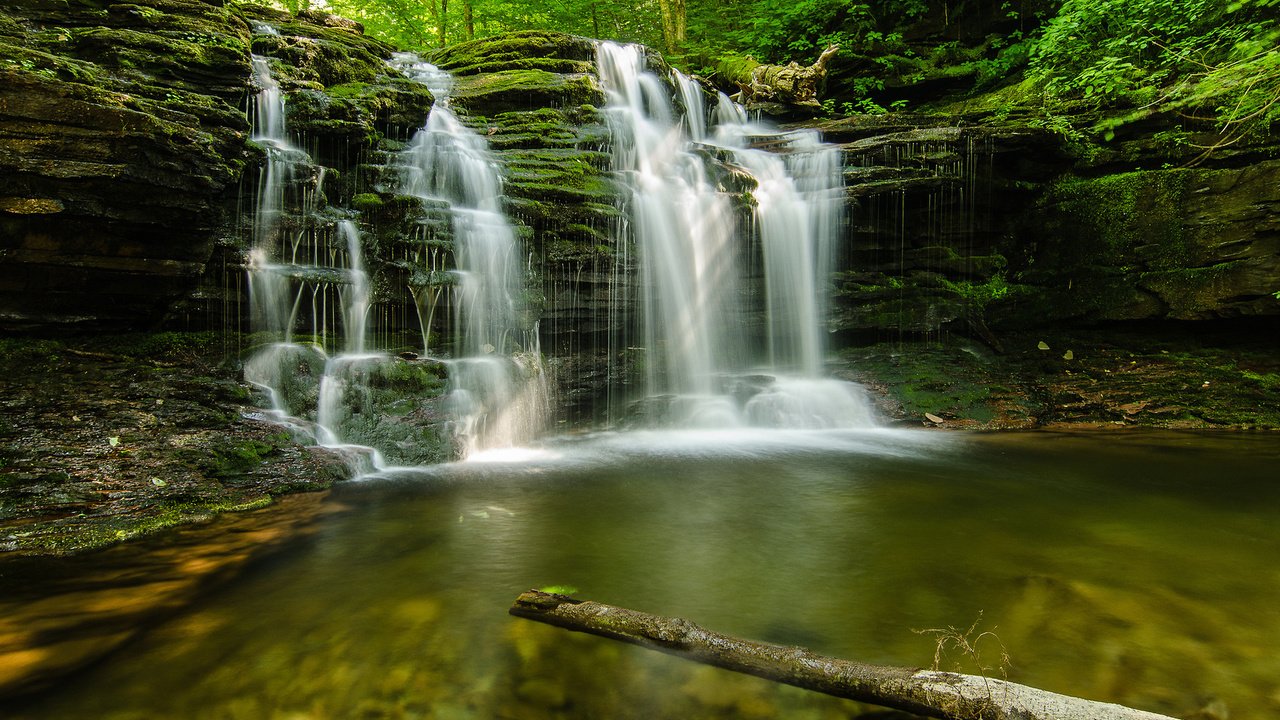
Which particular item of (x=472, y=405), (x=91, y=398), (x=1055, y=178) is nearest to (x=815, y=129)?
(x=1055, y=178)

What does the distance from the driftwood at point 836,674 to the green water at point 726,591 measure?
0.38ft

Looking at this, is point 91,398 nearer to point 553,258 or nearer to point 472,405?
point 472,405

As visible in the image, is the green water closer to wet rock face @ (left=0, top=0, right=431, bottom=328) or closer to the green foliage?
wet rock face @ (left=0, top=0, right=431, bottom=328)

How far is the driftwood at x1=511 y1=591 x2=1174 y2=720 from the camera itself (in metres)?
1.80

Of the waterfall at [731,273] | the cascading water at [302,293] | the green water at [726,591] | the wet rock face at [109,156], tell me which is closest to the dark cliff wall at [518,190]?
the wet rock face at [109,156]

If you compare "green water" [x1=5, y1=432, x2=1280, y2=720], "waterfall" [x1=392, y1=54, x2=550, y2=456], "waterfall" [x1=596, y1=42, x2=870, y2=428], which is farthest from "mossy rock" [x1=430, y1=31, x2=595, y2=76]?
"green water" [x1=5, y1=432, x2=1280, y2=720]

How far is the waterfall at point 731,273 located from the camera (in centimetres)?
957

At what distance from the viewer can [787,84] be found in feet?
46.1

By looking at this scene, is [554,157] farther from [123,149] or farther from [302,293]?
[123,149]

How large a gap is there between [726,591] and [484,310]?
588 centimetres

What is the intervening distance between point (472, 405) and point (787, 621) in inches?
212

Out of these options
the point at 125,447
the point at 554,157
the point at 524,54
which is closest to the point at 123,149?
the point at 125,447

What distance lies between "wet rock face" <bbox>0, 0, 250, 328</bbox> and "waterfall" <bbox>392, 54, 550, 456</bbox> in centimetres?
261

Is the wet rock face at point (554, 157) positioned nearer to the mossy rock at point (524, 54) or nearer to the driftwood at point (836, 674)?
the mossy rock at point (524, 54)
